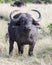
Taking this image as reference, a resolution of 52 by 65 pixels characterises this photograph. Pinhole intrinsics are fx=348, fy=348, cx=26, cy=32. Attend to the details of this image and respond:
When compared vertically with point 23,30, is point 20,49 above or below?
below

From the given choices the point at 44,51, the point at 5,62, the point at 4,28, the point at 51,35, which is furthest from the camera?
the point at 4,28

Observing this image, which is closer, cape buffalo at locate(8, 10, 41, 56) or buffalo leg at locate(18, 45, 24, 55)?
cape buffalo at locate(8, 10, 41, 56)

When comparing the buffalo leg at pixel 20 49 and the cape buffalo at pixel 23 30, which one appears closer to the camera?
the cape buffalo at pixel 23 30

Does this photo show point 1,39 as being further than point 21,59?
Yes

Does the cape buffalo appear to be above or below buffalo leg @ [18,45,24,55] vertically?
above

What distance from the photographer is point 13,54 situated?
34.8 feet

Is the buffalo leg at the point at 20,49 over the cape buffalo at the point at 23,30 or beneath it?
beneath

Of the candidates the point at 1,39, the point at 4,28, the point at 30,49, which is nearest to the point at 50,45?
the point at 30,49

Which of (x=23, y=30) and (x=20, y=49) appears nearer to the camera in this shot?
(x=23, y=30)

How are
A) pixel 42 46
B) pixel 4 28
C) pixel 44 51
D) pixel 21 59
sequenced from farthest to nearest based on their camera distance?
pixel 4 28, pixel 42 46, pixel 44 51, pixel 21 59

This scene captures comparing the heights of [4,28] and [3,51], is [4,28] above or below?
below

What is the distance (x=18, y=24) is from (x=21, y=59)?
3.39ft

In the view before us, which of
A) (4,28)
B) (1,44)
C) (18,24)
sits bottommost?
(4,28)

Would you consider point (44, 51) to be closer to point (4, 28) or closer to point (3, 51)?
point (3, 51)
